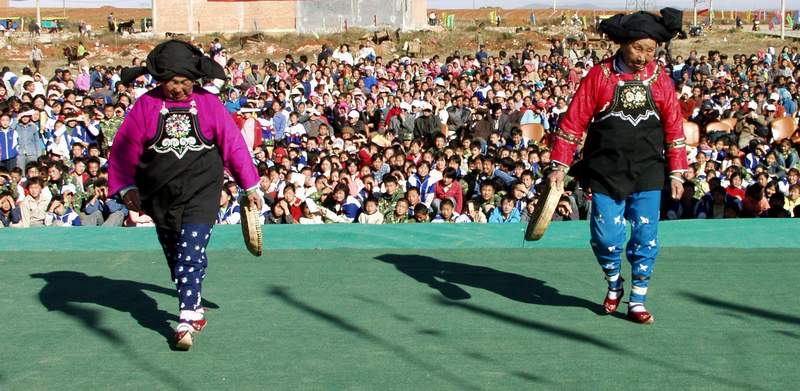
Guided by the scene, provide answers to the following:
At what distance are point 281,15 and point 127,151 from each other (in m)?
32.8

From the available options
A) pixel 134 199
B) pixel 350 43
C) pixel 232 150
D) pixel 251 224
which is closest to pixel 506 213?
pixel 251 224

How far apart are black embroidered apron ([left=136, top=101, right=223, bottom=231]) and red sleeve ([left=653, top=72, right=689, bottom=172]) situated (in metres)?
2.36

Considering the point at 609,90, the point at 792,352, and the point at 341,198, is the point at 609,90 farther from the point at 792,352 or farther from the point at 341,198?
the point at 341,198

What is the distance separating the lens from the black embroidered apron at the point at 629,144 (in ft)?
17.2

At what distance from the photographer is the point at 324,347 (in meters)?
4.82

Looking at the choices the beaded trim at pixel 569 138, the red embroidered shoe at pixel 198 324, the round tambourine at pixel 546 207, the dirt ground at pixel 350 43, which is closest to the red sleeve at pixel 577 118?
the beaded trim at pixel 569 138

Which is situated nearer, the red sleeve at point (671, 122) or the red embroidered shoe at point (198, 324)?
the red embroidered shoe at point (198, 324)

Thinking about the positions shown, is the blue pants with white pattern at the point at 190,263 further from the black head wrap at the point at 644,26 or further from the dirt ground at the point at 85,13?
the dirt ground at the point at 85,13

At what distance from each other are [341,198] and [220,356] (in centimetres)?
606

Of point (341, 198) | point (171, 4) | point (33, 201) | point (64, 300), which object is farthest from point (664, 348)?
point (171, 4)

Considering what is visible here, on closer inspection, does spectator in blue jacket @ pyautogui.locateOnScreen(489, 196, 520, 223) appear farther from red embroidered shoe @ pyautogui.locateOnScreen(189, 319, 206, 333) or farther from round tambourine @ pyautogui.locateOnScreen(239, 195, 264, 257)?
red embroidered shoe @ pyautogui.locateOnScreen(189, 319, 206, 333)

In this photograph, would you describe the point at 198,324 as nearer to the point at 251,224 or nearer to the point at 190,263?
the point at 190,263

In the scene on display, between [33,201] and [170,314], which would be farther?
[33,201]

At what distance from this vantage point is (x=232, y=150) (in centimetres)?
514
